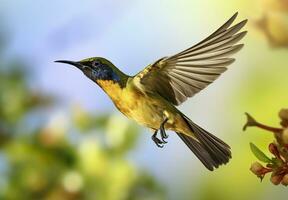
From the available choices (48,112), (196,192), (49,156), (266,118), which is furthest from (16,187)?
(266,118)

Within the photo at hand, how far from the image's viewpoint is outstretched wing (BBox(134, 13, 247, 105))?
1.96ft

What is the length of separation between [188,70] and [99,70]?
0.42ft

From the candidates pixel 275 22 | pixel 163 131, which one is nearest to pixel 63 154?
pixel 275 22

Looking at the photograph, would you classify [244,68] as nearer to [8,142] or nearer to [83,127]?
[83,127]

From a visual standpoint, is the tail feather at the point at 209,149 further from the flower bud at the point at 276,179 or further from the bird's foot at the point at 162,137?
the flower bud at the point at 276,179

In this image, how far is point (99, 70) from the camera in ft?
2.56

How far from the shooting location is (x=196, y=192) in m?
1.28

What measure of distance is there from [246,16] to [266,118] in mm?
210

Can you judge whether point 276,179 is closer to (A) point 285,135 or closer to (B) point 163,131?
(A) point 285,135

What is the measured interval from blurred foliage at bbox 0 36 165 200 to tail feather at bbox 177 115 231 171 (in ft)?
1.62

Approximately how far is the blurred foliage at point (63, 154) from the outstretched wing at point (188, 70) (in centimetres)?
51

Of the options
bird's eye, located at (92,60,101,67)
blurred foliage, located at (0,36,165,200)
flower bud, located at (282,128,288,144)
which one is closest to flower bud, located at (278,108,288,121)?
flower bud, located at (282,128,288,144)

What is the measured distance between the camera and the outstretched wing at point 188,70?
60 centimetres

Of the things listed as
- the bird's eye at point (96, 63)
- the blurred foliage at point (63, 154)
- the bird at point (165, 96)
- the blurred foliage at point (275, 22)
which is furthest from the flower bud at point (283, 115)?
the blurred foliage at point (63, 154)
